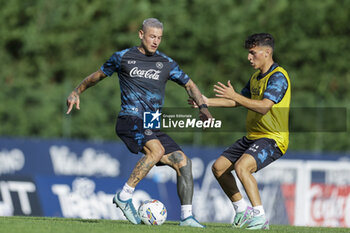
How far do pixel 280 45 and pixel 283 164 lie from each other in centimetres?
1955

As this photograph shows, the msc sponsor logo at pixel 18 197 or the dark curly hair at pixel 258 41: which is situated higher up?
the dark curly hair at pixel 258 41

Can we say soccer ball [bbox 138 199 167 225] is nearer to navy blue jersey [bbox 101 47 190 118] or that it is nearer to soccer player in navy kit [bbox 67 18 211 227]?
soccer player in navy kit [bbox 67 18 211 227]

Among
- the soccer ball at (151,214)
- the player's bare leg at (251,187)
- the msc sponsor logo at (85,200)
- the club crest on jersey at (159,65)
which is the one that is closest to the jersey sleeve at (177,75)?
the club crest on jersey at (159,65)

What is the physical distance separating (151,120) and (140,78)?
0.54 metres

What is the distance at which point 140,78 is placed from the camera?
8.86 metres

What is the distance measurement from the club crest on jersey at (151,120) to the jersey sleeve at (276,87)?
1433 millimetres

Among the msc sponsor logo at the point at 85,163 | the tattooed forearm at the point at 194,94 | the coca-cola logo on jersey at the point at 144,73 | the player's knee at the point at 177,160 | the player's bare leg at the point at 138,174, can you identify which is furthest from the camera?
the msc sponsor logo at the point at 85,163

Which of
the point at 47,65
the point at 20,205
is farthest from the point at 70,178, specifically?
the point at 47,65

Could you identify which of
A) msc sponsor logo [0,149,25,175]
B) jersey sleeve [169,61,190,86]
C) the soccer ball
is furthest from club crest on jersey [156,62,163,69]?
msc sponsor logo [0,149,25,175]

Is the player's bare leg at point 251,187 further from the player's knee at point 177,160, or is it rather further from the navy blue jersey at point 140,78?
the navy blue jersey at point 140,78

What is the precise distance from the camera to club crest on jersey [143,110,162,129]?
349 inches

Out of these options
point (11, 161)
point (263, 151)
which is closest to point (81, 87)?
point (263, 151)

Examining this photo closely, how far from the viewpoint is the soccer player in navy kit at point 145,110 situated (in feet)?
28.8

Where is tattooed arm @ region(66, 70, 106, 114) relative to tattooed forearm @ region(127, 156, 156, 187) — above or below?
above
